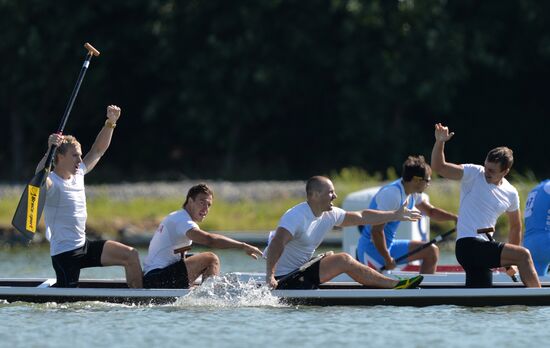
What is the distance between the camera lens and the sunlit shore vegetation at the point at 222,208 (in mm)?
22328

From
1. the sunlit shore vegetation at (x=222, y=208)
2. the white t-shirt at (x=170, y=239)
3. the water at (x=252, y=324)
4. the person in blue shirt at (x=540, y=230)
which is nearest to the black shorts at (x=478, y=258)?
the water at (x=252, y=324)

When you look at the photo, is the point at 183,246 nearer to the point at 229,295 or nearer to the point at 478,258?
the point at 229,295

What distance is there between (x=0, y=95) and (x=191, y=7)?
14.2 ft

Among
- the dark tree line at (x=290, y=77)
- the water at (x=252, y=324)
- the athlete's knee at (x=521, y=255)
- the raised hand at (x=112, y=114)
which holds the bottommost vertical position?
the water at (x=252, y=324)

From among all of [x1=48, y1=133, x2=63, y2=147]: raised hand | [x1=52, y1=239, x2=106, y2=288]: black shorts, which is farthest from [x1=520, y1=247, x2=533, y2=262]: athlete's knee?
[x1=48, y1=133, x2=63, y2=147]: raised hand

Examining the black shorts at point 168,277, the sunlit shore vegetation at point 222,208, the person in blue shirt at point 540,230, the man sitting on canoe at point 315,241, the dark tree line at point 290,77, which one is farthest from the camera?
the dark tree line at point 290,77

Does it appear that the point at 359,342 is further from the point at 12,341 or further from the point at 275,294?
the point at 12,341

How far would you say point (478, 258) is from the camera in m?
12.2

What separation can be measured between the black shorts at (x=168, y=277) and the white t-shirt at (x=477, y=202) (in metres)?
2.30

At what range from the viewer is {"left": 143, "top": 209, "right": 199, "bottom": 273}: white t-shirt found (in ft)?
40.1

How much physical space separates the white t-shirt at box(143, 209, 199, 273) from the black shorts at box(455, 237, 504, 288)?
218 centimetres

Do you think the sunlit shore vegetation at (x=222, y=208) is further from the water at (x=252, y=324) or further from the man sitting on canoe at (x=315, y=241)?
the water at (x=252, y=324)

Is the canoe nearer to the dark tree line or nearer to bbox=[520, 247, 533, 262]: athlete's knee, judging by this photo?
bbox=[520, 247, 533, 262]: athlete's knee

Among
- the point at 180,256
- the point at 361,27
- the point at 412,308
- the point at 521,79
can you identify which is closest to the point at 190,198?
the point at 180,256
